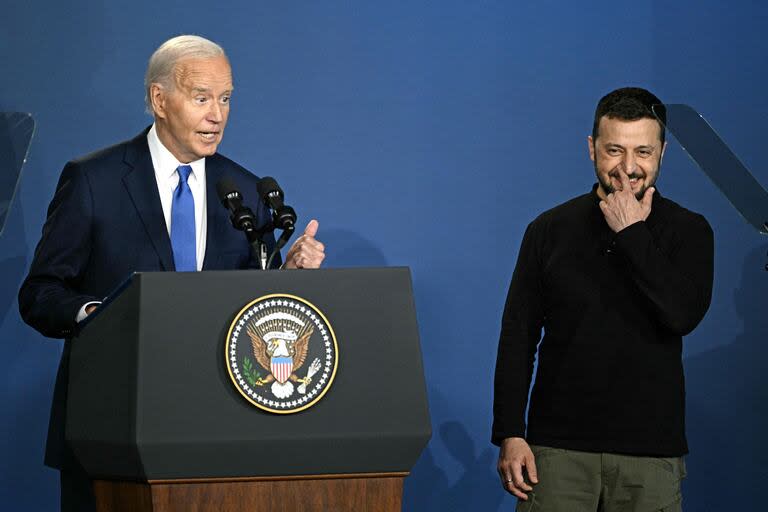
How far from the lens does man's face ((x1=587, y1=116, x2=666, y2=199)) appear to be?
9.09 feet

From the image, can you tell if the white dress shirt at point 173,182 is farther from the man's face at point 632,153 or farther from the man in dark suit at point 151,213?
the man's face at point 632,153

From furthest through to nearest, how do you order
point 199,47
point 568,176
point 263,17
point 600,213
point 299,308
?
point 568,176 → point 263,17 → point 600,213 → point 199,47 → point 299,308

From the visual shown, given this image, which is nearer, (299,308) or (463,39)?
(299,308)

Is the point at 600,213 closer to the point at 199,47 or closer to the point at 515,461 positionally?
the point at 515,461

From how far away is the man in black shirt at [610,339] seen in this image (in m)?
2.62

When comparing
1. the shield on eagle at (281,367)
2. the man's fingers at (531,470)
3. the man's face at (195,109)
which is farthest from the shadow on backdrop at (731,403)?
the shield on eagle at (281,367)

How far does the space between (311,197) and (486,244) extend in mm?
602

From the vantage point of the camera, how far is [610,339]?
2666 mm

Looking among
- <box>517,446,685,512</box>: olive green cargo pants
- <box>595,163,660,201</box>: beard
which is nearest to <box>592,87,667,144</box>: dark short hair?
<box>595,163,660,201</box>: beard

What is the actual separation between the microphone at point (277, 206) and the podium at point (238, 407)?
20 centimetres

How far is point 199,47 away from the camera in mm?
2559

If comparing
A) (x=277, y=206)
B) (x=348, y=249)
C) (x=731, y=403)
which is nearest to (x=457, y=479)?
(x=348, y=249)

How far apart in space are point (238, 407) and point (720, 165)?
1656 millimetres

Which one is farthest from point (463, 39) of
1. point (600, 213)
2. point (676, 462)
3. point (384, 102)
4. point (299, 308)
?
point (299, 308)
